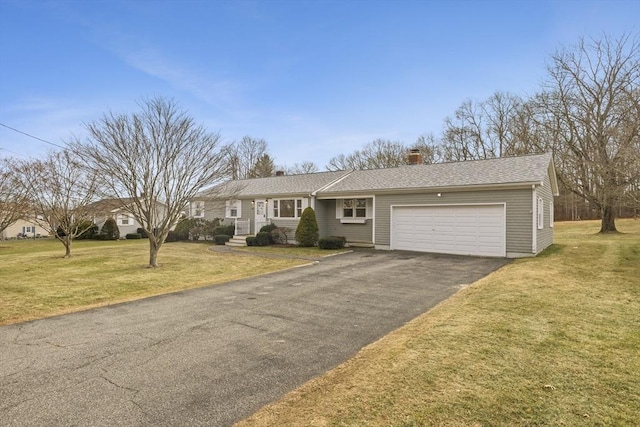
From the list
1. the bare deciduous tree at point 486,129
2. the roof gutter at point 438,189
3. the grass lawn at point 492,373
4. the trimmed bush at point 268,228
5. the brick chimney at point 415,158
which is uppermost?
the bare deciduous tree at point 486,129

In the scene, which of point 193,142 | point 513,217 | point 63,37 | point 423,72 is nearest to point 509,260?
point 513,217

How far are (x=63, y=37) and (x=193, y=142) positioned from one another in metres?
6.90

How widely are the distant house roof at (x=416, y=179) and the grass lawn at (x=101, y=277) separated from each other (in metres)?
3.18

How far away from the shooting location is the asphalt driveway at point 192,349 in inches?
128

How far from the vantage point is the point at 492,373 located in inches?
143

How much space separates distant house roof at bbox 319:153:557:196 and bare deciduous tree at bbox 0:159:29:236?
14824mm

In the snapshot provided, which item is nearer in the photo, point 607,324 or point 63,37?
point 607,324

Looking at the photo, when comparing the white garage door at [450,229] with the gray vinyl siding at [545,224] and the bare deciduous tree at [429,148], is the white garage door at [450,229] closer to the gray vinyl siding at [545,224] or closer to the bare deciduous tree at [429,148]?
the gray vinyl siding at [545,224]

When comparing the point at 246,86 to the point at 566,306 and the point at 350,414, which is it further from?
the point at 350,414

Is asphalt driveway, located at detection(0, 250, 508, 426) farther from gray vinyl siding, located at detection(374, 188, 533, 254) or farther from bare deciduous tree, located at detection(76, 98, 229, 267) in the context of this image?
gray vinyl siding, located at detection(374, 188, 533, 254)

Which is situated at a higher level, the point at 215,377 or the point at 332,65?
the point at 332,65

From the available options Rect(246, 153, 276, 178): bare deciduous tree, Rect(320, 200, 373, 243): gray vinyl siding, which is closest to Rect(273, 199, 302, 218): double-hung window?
Rect(320, 200, 373, 243): gray vinyl siding

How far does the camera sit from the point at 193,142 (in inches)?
503

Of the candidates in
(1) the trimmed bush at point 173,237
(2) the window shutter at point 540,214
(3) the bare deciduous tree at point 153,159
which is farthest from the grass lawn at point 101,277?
(2) the window shutter at point 540,214
